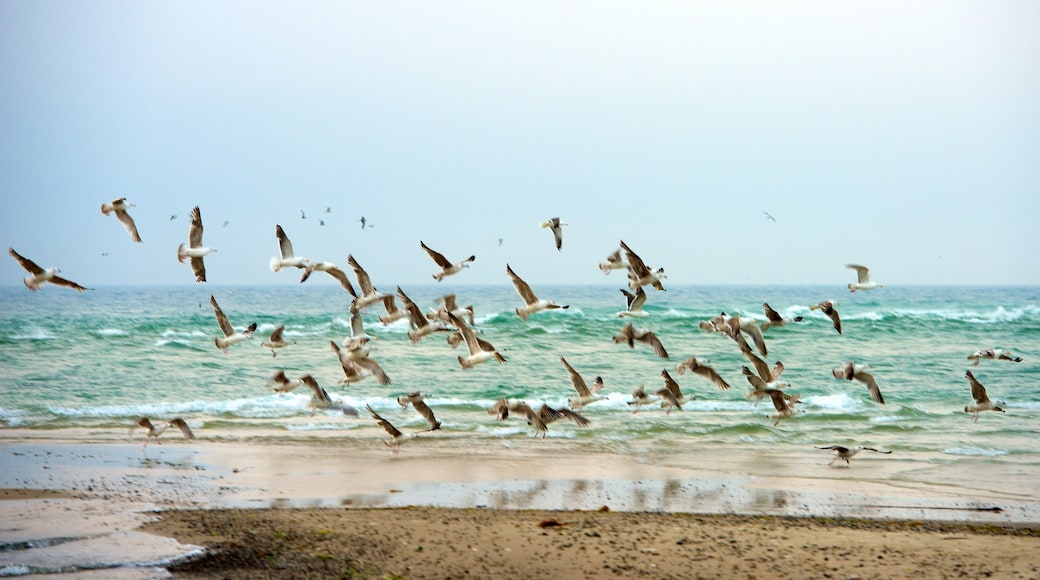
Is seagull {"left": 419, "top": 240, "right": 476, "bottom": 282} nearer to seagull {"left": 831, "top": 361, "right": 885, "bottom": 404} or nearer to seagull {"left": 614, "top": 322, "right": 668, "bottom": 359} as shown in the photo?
seagull {"left": 614, "top": 322, "right": 668, "bottom": 359}

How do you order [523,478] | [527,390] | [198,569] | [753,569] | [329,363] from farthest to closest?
[329,363], [527,390], [523,478], [753,569], [198,569]

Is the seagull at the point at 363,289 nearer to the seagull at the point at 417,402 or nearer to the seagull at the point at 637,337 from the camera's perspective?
the seagull at the point at 417,402

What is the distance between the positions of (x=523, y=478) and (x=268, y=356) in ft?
63.2

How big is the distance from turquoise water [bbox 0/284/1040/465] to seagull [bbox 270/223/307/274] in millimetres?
3038

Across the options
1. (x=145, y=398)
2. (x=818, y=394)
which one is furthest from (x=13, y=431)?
(x=818, y=394)

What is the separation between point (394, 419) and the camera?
18.7 metres

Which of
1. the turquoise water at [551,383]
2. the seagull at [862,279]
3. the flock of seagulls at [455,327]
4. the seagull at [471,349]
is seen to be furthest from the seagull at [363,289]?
the seagull at [862,279]

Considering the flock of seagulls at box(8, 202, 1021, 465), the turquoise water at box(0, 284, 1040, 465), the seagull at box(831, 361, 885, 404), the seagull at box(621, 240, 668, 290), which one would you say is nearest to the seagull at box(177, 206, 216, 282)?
the flock of seagulls at box(8, 202, 1021, 465)

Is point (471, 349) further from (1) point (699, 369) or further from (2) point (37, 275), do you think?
(2) point (37, 275)

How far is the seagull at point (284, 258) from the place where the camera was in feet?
44.7

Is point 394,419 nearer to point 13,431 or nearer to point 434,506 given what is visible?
point 13,431

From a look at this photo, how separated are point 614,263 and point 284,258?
489cm

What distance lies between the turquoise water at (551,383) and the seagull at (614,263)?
113 inches

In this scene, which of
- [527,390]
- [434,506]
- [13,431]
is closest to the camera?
[434,506]
